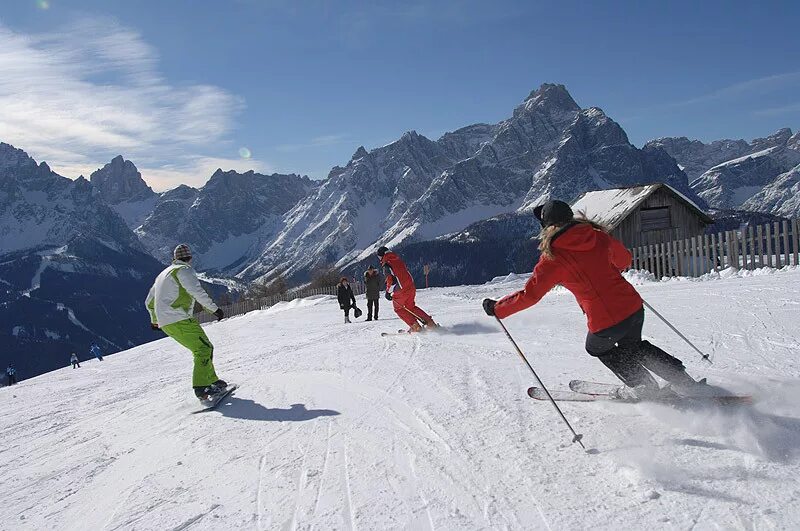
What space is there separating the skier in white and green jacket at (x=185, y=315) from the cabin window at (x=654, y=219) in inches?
1021

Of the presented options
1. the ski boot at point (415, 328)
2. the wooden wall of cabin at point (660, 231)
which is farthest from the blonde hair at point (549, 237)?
the wooden wall of cabin at point (660, 231)

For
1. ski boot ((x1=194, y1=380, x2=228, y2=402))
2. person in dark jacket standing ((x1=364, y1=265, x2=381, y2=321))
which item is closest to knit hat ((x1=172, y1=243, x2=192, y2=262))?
ski boot ((x1=194, y1=380, x2=228, y2=402))

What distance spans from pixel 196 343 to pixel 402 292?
5.22 metres

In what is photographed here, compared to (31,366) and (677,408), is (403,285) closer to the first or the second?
(677,408)

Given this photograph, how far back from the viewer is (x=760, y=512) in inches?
107

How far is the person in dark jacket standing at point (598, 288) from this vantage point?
4.09 m

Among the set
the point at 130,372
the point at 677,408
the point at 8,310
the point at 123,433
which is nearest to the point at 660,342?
the point at 677,408

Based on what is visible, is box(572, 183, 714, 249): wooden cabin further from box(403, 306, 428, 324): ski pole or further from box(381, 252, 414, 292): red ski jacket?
box(403, 306, 428, 324): ski pole

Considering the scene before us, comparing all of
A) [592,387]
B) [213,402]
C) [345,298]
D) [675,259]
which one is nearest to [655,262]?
[675,259]

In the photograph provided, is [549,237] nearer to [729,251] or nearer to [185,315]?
[185,315]

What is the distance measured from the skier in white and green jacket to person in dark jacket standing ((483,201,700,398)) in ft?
13.0

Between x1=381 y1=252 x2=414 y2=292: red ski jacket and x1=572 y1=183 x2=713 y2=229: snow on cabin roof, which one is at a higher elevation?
x1=572 y1=183 x2=713 y2=229: snow on cabin roof

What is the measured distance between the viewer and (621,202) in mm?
28812

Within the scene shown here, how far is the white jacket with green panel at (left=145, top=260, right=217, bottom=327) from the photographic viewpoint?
6367 millimetres
